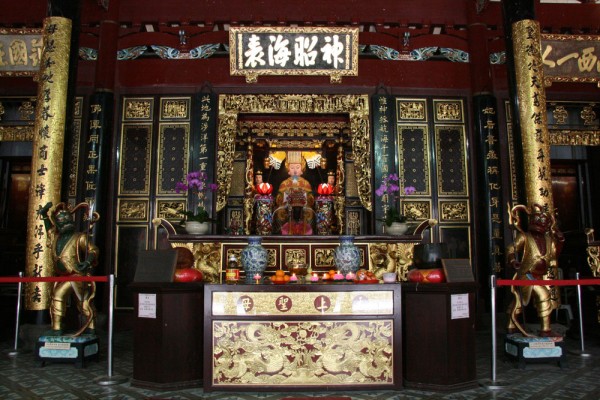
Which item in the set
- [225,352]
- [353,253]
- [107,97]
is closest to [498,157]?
[353,253]

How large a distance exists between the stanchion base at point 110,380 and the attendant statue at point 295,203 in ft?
10.9

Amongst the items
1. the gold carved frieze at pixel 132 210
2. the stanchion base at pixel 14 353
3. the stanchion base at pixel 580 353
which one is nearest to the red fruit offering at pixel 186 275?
the stanchion base at pixel 14 353

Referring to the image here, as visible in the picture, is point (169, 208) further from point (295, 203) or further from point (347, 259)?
point (347, 259)

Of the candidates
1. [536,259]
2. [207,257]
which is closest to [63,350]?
[207,257]

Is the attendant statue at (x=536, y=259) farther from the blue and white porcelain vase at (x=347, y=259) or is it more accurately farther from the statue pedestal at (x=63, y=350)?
the statue pedestal at (x=63, y=350)

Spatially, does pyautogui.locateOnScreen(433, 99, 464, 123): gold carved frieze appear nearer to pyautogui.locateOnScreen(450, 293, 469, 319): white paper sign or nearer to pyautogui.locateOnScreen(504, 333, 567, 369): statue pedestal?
pyautogui.locateOnScreen(504, 333, 567, 369): statue pedestal

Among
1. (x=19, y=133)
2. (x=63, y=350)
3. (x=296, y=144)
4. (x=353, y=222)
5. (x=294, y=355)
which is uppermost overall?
(x=296, y=144)

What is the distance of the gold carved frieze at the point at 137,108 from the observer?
5918 millimetres

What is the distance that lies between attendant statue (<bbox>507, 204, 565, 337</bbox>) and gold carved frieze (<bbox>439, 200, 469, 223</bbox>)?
6.17 ft

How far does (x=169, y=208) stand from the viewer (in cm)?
568

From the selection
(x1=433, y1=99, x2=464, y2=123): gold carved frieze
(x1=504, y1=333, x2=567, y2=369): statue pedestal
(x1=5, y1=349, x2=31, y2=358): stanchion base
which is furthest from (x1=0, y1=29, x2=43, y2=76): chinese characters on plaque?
(x1=504, y1=333, x2=567, y2=369): statue pedestal

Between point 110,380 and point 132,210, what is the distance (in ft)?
9.64

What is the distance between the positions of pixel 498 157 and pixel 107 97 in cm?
455

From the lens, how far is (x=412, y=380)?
290 centimetres
